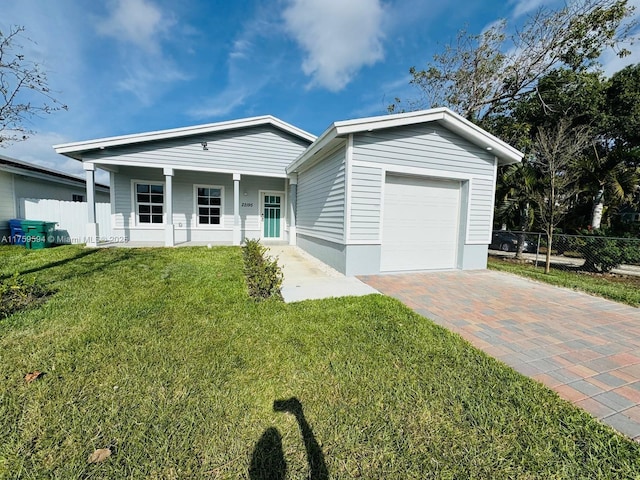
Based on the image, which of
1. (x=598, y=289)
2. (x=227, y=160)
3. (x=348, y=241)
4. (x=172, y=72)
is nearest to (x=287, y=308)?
(x=348, y=241)

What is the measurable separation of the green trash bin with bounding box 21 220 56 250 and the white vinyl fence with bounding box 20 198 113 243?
982 mm

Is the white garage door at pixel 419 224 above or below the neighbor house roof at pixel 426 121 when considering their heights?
below

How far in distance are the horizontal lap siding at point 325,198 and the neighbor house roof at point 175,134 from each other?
90.8 inches

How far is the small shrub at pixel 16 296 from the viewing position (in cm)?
376

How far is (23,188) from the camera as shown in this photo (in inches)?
445

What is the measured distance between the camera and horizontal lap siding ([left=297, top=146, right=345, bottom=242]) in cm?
674

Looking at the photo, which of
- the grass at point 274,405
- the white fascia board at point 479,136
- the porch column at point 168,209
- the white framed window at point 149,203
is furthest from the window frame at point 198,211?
the white fascia board at point 479,136

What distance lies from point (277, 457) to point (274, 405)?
1.44ft

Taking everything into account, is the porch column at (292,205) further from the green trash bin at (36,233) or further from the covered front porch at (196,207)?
the green trash bin at (36,233)

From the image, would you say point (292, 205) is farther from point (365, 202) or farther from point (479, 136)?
point (479, 136)

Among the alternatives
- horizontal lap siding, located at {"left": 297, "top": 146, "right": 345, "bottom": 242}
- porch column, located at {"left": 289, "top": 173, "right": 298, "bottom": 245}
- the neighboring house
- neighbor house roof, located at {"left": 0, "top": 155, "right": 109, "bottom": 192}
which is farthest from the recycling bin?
horizontal lap siding, located at {"left": 297, "top": 146, "right": 345, "bottom": 242}

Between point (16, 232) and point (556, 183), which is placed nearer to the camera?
point (556, 183)

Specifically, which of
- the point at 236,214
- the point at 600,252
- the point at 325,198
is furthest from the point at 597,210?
the point at 236,214

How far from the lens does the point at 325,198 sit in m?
7.80
